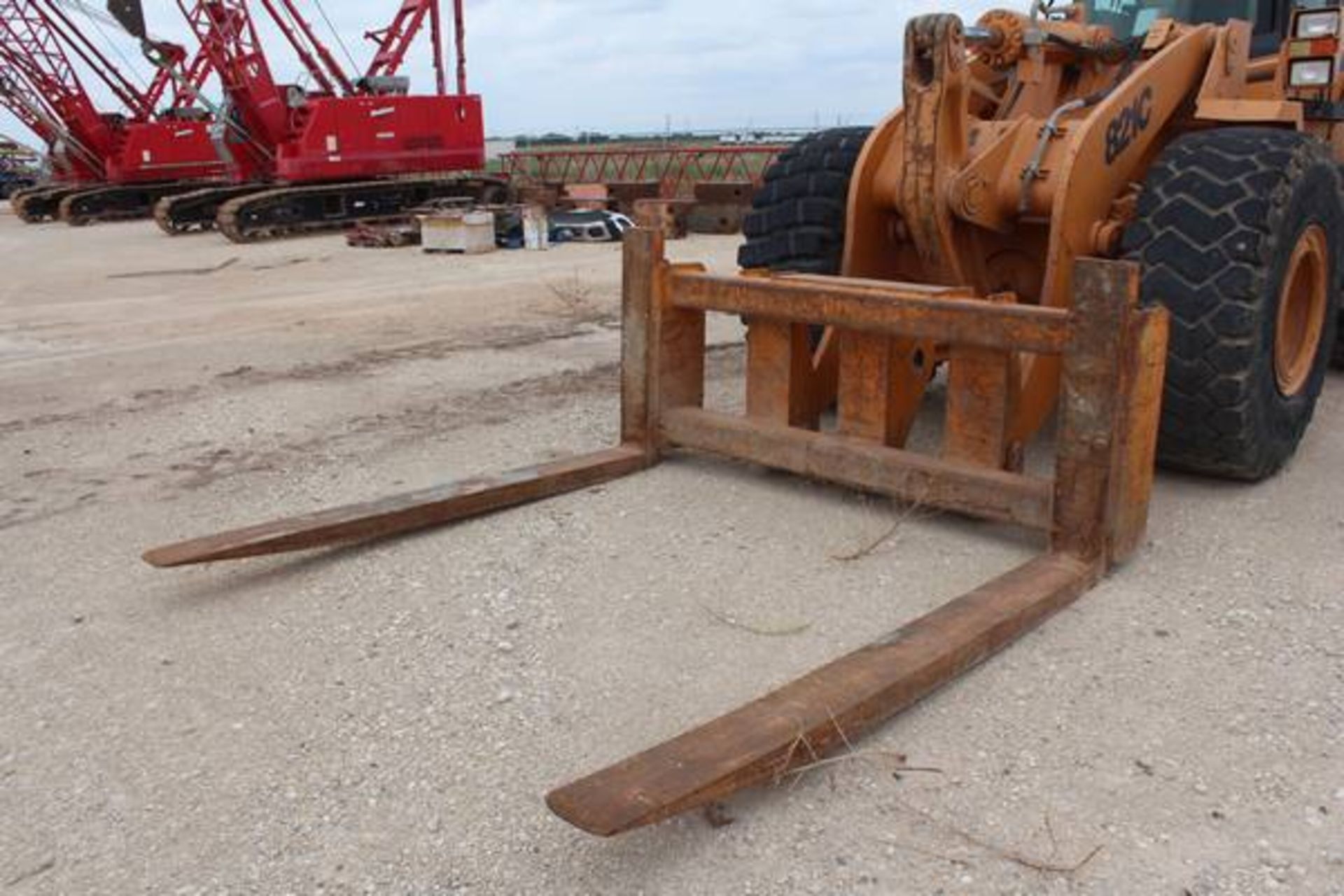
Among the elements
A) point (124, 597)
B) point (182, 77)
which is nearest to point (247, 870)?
point (124, 597)

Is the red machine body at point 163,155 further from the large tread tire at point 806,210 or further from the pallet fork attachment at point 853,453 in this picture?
the pallet fork attachment at point 853,453

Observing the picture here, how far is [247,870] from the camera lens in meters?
2.45

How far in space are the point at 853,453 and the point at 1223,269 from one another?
1.47 meters

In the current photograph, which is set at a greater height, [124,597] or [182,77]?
[182,77]

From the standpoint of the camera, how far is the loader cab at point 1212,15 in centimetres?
594

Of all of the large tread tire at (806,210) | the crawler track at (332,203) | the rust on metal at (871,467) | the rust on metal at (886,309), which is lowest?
the rust on metal at (871,467)

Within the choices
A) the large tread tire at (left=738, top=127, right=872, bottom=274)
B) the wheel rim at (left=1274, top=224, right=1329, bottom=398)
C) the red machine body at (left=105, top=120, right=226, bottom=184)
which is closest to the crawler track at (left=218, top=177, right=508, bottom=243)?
the red machine body at (left=105, top=120, right=226, bottom=184)

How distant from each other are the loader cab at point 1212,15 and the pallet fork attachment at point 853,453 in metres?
2.59

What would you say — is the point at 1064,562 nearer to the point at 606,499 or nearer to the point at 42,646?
the point at 606,499

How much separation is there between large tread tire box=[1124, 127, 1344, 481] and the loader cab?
1.64 meters

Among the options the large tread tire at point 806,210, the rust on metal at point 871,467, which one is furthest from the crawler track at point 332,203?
the rust on metal at point 871,467

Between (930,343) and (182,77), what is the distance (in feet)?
74.1

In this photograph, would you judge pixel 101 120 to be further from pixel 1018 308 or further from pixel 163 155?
pixel 1018 308

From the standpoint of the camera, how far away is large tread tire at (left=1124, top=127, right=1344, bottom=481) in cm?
426
